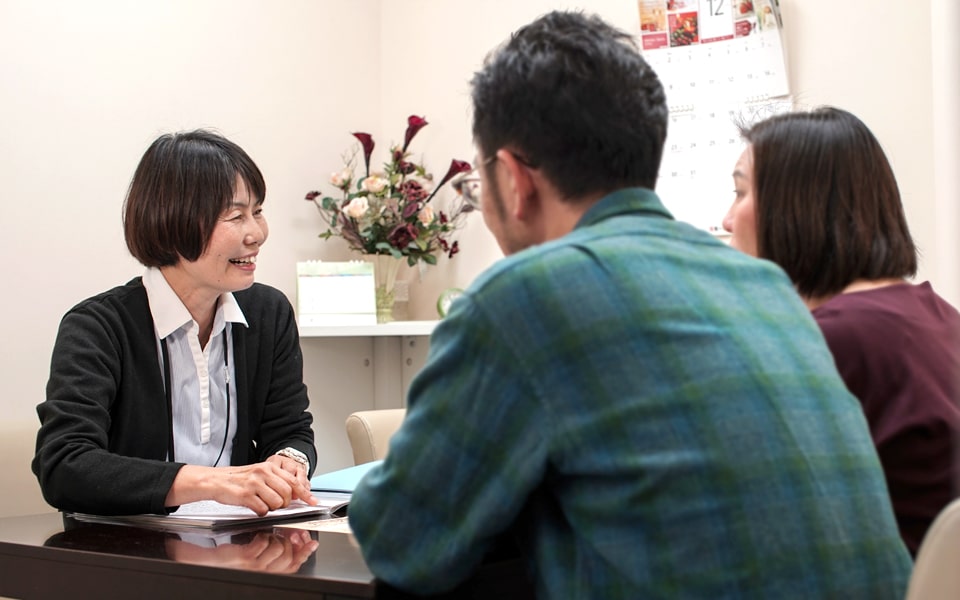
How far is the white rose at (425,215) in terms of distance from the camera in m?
3.50

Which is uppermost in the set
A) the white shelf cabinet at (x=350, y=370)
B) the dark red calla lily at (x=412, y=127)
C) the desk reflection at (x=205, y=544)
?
the dark red calla lily at (x=412, y=127)

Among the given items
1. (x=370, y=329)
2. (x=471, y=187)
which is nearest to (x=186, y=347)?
(x=471, y=187)

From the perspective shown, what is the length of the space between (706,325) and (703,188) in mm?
2316

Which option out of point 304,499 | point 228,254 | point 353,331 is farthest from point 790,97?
point 304,499

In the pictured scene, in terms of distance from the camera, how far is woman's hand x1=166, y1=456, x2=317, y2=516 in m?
1.59

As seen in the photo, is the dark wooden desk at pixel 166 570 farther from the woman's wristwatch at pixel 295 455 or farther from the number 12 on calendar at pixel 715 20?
the number 12 on calendar at pixel 715 20

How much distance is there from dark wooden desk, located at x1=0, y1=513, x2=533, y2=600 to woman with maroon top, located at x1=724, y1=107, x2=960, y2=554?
19.1 inches

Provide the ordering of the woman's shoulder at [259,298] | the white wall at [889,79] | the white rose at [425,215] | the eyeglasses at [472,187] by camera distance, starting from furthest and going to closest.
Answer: the white rose at [425,215] < the white wall at [889,79] < the woman's shoulder at [259,298] < the eyeglasses at [472,187]

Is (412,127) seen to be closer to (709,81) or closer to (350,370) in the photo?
(350,370)

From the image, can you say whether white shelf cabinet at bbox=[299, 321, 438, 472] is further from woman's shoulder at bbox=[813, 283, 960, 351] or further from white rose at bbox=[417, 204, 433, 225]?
woman's shoulder at bbox=[813, 283, 960, 351]

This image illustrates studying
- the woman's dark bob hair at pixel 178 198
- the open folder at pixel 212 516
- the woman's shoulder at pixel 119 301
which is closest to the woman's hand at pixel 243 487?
the open folder at pixel 212 516

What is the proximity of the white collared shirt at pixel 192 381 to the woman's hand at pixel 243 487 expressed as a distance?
387 mm

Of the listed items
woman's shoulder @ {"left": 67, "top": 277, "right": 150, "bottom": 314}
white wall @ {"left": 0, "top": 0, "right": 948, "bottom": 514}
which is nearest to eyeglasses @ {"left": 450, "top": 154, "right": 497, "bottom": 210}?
woman's shoulder @ {"left": 67, "top": 277, "right": 150, "bottom": 314}

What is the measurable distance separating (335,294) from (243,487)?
1904 mm
